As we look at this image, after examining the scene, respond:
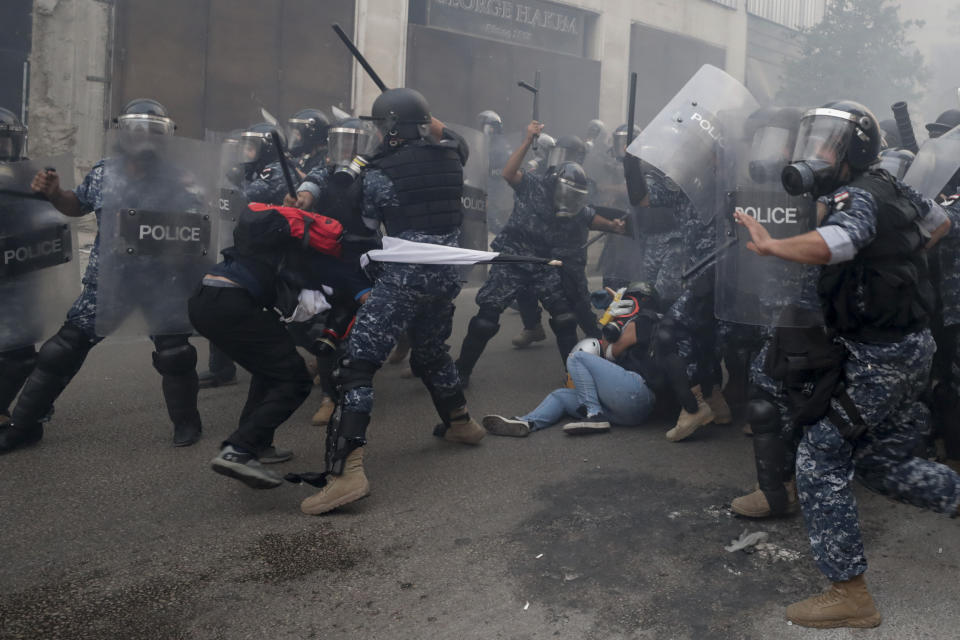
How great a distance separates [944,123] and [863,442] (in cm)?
360

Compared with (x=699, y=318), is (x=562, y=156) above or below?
above

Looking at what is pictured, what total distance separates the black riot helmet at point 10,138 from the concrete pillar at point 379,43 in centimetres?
883

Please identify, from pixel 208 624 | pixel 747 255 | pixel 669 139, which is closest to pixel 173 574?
pixel 208 624

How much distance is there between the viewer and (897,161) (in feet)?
14.6

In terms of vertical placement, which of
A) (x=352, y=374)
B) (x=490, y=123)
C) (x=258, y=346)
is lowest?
(x=352, y=374)

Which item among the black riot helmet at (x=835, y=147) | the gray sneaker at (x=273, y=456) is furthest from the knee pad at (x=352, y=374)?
the black riot helmet at (x=835, y=147)

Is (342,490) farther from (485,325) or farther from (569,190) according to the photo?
(569,190)

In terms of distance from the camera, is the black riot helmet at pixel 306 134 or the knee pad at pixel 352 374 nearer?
the knee pad at pixel 352 374

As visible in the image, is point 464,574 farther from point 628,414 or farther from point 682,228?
point 682,228

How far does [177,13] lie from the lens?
11.8m

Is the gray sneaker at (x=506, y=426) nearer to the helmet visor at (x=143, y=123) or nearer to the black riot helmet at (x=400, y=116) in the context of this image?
the black riot helmet at (x=400, y=116)

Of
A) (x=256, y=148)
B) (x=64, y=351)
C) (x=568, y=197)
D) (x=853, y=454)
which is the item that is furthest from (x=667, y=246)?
(x=64, y=351)

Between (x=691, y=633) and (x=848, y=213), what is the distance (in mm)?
1420

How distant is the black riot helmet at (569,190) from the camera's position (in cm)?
621
